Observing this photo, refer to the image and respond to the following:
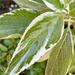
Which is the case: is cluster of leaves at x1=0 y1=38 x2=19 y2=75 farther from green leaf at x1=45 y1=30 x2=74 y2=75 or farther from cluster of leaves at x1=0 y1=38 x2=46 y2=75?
green leaf at x1=45 y1=30 x2=74 y2=75

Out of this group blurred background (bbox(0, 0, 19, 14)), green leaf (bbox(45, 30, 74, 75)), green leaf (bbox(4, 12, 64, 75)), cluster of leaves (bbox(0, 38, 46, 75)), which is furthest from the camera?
blurred background (bbox(0, 0, 19, 14))

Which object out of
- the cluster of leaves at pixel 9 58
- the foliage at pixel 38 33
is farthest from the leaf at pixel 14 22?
the cluster of leaves at pixel 9 58

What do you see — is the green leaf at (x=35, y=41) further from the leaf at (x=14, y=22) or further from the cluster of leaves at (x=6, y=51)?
the cluster of leaves at (x=6, y=51)

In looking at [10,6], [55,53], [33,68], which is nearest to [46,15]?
[55,53]

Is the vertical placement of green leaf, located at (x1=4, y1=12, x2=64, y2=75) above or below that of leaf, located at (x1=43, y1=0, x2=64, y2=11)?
below

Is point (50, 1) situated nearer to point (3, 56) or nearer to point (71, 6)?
point (71, 6)

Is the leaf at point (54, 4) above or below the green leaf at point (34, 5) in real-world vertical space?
above

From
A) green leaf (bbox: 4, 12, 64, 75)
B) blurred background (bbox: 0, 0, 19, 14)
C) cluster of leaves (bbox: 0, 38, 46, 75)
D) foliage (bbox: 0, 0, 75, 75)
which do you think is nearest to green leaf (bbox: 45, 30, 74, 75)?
foliage (bbox: 0, 0, 75, 75)

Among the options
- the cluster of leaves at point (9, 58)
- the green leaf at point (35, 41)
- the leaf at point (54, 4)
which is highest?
the leaf at point (54, 4)
